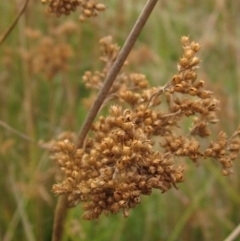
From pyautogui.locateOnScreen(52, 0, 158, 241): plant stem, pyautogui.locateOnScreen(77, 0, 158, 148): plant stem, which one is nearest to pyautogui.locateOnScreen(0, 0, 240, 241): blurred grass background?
pyautogui.locateOnScreen(52, 0, 158, 241): plant stem

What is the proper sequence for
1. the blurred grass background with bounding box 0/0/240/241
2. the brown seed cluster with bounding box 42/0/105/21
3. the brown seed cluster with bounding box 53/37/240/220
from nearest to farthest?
1. the brown seed cluster with bounding box 53/37/240/220
2. the brown seed cluster with bounding box 42/0/105/21
3. the blurred grass background with bounding box 0/0/240/241

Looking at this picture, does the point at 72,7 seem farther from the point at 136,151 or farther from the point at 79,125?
the point at 79,125

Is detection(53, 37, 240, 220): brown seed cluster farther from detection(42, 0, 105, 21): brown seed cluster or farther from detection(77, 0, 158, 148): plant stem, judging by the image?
detection(42, 0, 105, 21): brown seed cluster

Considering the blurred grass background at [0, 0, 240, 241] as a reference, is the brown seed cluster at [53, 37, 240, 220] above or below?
below

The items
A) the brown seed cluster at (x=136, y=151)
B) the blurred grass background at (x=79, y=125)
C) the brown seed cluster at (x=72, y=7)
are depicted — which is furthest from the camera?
the blurred grass background at (x=79, y=125)

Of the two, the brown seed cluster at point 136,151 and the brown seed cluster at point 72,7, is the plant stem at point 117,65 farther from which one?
the brown seed cluster at point 72,7

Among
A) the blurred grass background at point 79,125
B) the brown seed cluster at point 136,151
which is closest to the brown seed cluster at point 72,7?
the brown seed cluster at point 136,151

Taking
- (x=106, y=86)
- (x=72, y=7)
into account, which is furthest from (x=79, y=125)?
(x=106, y=86)
